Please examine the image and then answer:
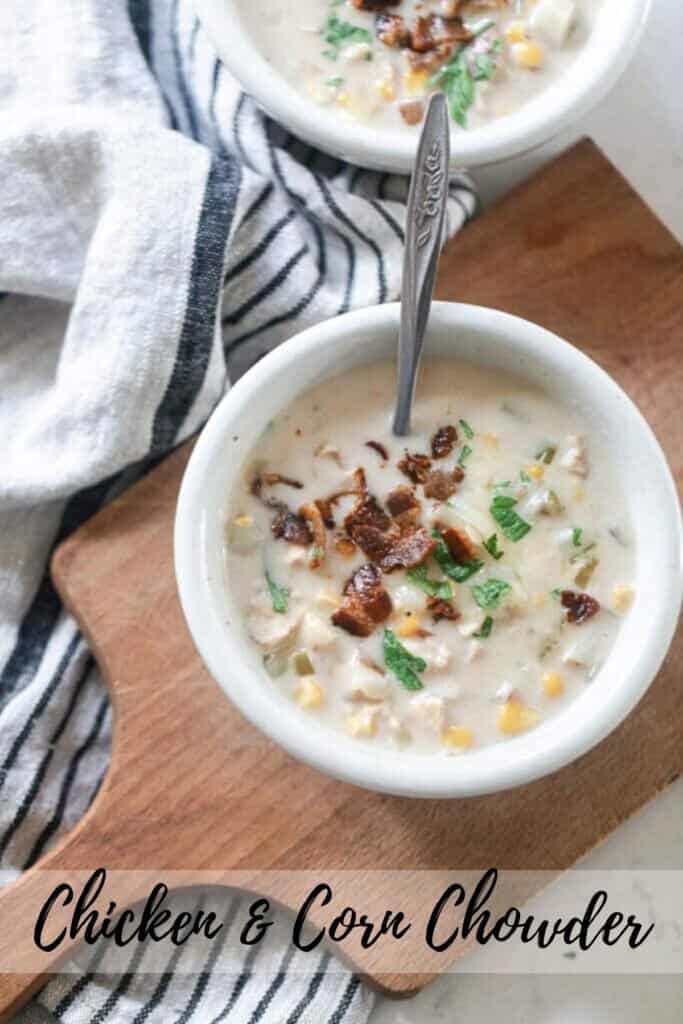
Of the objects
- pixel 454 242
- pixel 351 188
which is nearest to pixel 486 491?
pixel 454 242

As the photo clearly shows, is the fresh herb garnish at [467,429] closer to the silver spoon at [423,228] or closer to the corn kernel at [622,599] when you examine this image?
the silver spoon at [423,228]

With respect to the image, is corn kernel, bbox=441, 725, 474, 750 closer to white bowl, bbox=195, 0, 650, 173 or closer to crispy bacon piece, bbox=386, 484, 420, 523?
crispy bacon piece, bbox=386, 484, 420, 523

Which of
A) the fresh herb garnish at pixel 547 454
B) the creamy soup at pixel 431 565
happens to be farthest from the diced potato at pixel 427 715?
the fresh herb garnish at pixel 547 454

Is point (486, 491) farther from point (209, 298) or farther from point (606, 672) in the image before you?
point (209, 298)

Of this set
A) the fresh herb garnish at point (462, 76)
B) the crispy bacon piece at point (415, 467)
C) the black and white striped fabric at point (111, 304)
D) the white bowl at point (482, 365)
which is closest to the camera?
the white bowl at point (482, 365)

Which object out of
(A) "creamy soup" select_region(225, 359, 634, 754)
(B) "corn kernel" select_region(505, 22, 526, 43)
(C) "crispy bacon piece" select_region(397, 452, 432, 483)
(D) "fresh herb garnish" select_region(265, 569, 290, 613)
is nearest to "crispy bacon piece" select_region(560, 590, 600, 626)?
(A) "creamy soup" select_region(225, 359, 634, 754)

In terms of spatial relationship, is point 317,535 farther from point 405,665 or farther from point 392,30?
point 392,30
